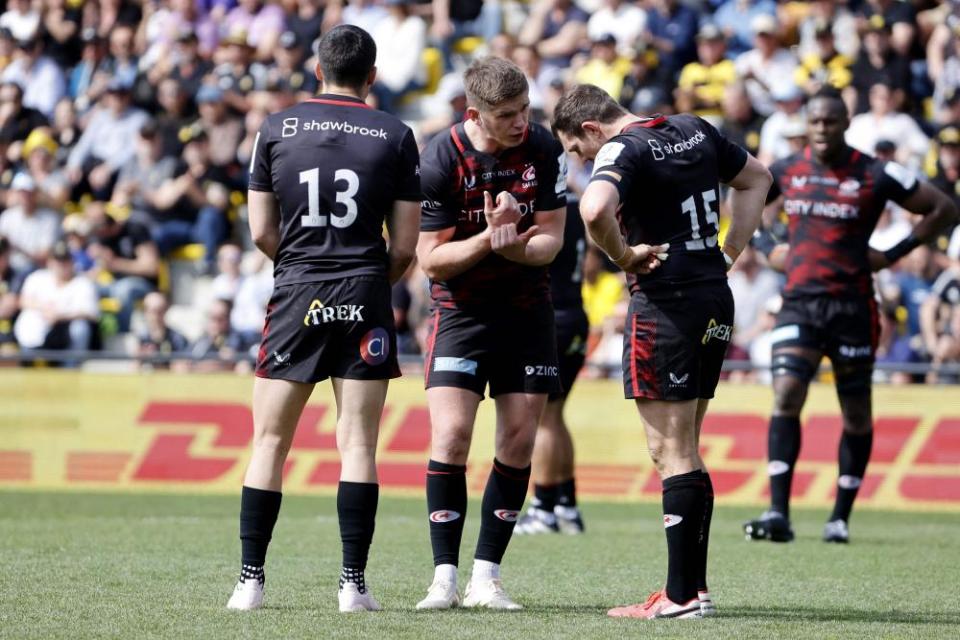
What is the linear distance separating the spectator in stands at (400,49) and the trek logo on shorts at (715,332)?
12464 millimetres

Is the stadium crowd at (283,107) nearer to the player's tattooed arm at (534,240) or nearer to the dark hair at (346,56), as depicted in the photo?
the player's tattooed arm at (534,240)

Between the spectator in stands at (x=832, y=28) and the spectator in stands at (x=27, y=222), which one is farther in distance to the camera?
the spectator in stands at (x=27, y=222)

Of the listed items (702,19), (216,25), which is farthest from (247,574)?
(216,25)

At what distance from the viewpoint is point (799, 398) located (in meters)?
9.83

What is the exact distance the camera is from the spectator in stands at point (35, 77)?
66.9ft

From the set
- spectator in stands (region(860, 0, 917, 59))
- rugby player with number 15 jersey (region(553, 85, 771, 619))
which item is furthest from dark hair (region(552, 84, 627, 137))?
spectator in stands (region(860, 0, 917, 59))

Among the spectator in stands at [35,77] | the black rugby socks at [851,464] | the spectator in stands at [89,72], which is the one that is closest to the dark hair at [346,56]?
the black rugby socks at [851,464]

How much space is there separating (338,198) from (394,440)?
7484 mm

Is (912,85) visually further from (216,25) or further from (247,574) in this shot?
(247,574)

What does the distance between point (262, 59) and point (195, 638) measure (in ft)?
49.4

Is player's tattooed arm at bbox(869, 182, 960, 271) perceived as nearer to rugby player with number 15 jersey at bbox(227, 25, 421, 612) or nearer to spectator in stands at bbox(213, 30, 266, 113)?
rugby player with number 15 jersey at bbox(227, 25, 421, 612)

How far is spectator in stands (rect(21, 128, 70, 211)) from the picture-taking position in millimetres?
18016

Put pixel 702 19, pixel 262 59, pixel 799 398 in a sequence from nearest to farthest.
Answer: pixel 799 398 < pixel 702 19 < pixel 262 59

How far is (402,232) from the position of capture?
622 cm
